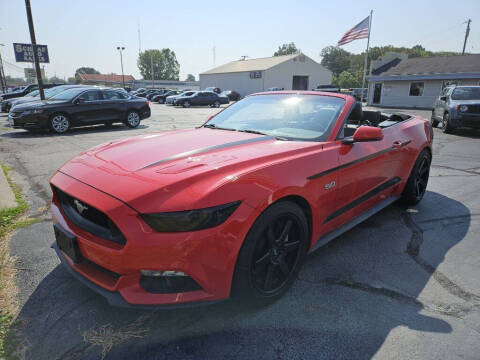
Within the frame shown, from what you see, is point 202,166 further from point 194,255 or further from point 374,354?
point 374,354

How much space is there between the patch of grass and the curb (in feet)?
0.18

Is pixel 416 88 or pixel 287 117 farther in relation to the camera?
pixel 416 88

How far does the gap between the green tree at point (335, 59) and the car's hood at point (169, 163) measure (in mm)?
113561

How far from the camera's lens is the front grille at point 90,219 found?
1889 mm

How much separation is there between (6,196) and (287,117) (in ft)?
12.8

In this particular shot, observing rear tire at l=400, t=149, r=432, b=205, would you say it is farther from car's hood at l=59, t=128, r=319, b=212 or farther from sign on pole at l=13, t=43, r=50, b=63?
sign on pole at l=13, t=43, r=50, b=63

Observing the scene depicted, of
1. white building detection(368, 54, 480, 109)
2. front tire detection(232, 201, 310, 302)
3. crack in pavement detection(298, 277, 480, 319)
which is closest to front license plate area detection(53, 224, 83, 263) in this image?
front tire detection(232, 201, 310, 302)

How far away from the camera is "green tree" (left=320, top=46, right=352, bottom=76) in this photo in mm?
107938

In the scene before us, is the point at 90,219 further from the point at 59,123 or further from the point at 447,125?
A: the point at 447,125

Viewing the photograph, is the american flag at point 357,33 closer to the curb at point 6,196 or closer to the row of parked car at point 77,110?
the row of parked car at point 77,110

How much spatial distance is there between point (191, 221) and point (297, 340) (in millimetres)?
1034

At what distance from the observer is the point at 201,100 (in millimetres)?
30969

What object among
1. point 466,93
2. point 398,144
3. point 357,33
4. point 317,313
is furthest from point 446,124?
point 357,33

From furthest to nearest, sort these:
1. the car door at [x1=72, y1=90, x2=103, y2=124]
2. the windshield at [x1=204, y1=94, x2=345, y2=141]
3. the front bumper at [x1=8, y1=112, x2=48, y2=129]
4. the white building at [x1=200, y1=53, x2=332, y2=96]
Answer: the white building at [x1=200, y1=53, x2=332, y2=96] < the car door at [x1=72, y1=90, x2=103, y2=124] < the front bumper at [x1=8, y1=112, x2=48, y2=129] < the windshield at [x1=204, y1=94, x2=345, y2=141]
